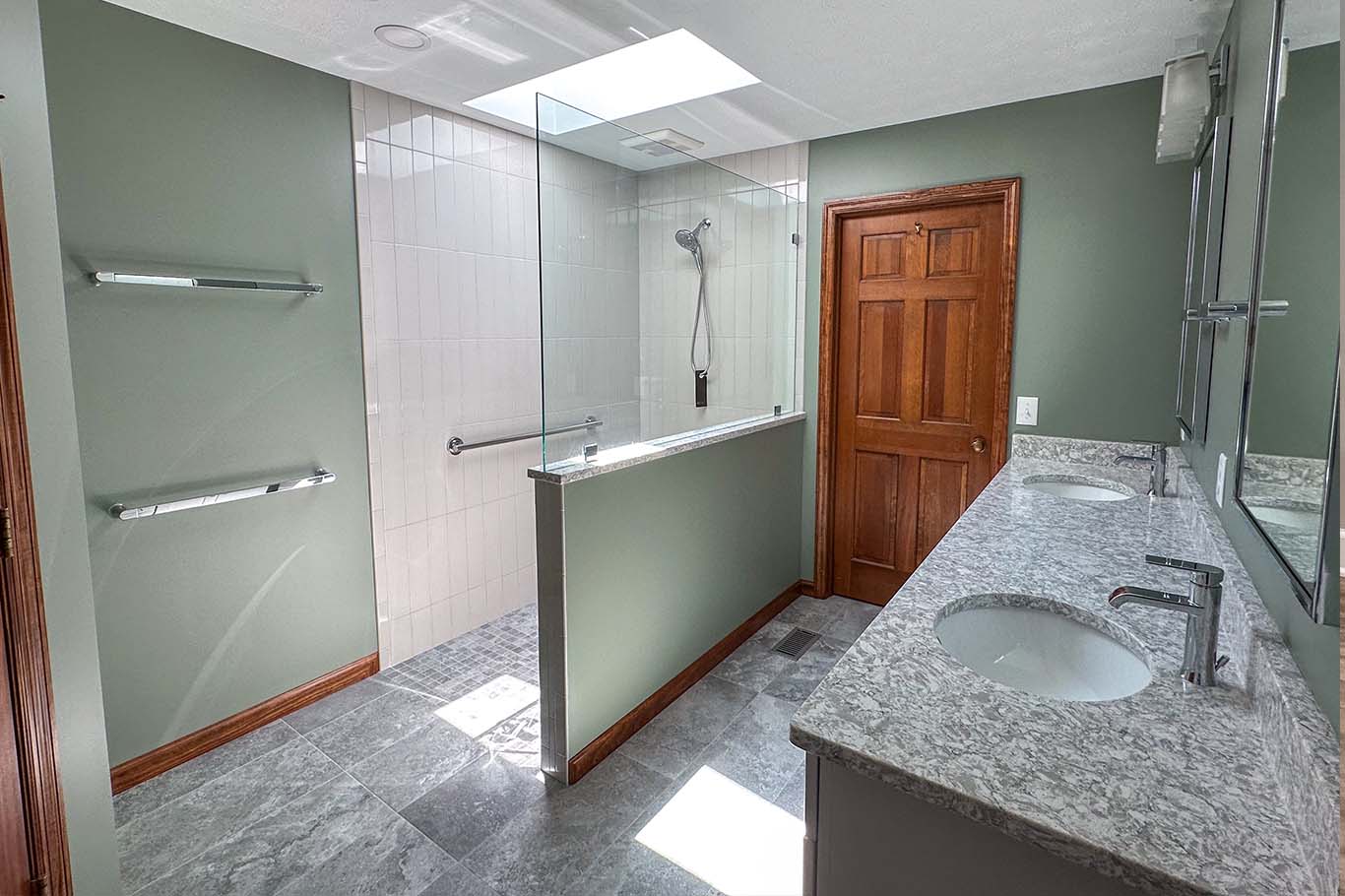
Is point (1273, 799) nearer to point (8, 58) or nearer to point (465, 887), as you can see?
point (465, 887)

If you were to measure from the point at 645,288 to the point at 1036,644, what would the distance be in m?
1.64

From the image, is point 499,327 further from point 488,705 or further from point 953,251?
point 953,251

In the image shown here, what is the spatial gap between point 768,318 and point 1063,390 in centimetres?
130

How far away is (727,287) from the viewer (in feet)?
9.36

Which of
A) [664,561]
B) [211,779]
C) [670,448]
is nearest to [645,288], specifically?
[670,448]

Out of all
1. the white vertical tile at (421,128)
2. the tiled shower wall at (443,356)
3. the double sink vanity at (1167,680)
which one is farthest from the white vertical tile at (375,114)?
the double sink vanity at (1167,680)

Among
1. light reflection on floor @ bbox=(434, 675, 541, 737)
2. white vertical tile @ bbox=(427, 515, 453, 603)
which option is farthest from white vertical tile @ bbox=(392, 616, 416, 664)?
light reflection on floor @ bbox=(434, 675, 541, 737)

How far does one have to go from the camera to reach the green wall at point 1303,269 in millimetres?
880

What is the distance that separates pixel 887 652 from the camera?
1.12 meters

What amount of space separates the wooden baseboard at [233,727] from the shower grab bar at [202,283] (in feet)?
4.82

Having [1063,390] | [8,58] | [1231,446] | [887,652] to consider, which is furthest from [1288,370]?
[8,58]

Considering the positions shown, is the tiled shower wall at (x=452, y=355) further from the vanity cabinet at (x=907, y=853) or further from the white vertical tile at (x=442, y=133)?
the vanity cabinet at (x=907, y=853)

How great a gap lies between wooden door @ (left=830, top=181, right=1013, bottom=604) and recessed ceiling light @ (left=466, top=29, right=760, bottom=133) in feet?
3.52

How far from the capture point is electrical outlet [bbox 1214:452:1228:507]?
5.17 ft
